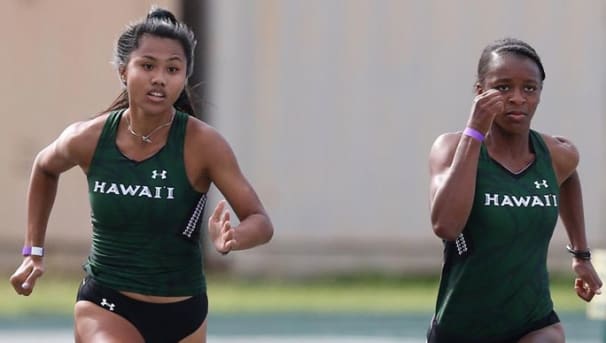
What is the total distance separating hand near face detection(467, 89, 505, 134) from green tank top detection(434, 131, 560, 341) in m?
0.23

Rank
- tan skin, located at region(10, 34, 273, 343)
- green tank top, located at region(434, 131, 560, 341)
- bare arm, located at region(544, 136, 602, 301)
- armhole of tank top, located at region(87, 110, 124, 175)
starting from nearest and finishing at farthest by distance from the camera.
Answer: green tank top, located at region(434, 131, 560, 341) < tan skin, located at region(10, 34, 273, 343) < armhole of tank top, located at region(87, 110, 124, 175) < bare arm, located at region(544, 136, 602, 301)

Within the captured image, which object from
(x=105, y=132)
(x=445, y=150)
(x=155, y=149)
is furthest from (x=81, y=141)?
(x=445, y=150)

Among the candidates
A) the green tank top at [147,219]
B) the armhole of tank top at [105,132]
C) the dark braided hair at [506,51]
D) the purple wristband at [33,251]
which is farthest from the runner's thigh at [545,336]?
the purple wristband at [33,251]

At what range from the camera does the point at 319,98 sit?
1802 cm

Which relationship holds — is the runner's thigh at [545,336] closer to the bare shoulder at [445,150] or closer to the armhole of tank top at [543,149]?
the armhole of tank top at [543,149]

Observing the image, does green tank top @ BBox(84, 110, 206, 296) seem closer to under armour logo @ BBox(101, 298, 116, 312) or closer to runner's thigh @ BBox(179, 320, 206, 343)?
under armour logo @ BBox(101, 298, 116, 312)

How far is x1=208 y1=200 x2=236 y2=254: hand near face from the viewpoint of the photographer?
621cm

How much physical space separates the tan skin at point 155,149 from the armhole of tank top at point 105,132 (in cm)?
2

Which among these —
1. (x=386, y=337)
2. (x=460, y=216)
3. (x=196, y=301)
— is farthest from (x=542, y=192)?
(x=386, y=337)

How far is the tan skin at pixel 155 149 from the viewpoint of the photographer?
667 centimetres

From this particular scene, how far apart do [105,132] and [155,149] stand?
237 millimetres

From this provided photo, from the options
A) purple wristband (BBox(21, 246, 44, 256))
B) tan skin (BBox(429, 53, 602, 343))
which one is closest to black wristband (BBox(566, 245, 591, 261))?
tan skin (BBox(429, 53, 602, 343))

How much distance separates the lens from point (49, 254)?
18.0m

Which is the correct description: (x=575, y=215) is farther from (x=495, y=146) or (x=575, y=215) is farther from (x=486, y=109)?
(x=486, y=109)
